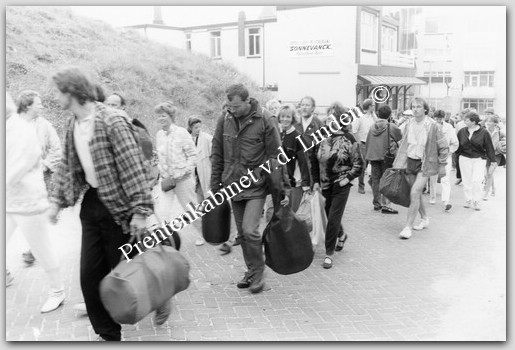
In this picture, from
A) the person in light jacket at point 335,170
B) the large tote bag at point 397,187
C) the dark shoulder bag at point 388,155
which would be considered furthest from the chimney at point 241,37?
the person in light jacket at point 335,170

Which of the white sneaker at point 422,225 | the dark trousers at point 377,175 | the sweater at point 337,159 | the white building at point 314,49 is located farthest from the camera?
the white building at point 314,49

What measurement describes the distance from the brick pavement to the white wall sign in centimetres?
1278

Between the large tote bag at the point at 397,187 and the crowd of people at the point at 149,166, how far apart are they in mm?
115

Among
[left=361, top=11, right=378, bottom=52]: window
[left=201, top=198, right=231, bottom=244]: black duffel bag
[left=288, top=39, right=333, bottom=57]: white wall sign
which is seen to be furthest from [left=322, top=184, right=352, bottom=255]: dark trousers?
[left=361, top=11, right=378, bottom=52]: window

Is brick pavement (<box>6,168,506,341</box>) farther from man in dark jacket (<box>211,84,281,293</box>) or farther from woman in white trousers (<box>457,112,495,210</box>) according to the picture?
woman in white trousers (<box>457,112,495,210</box>)

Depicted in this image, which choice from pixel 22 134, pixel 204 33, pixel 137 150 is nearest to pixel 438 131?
pixel 137 150

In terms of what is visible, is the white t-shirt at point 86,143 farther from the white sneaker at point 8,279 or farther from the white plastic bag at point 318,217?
the white plastic bag at point 318,217

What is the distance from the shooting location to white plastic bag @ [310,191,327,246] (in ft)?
19.3

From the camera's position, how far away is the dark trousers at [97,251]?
359 cm

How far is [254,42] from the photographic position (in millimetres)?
27391

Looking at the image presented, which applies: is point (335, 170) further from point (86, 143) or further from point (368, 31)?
point (368, 31)

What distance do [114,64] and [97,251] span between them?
674 inches

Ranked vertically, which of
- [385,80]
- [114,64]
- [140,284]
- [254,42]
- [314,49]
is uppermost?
[254,42]

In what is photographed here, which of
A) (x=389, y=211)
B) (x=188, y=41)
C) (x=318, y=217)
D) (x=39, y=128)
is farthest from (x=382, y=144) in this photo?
(x=188, y=41)
